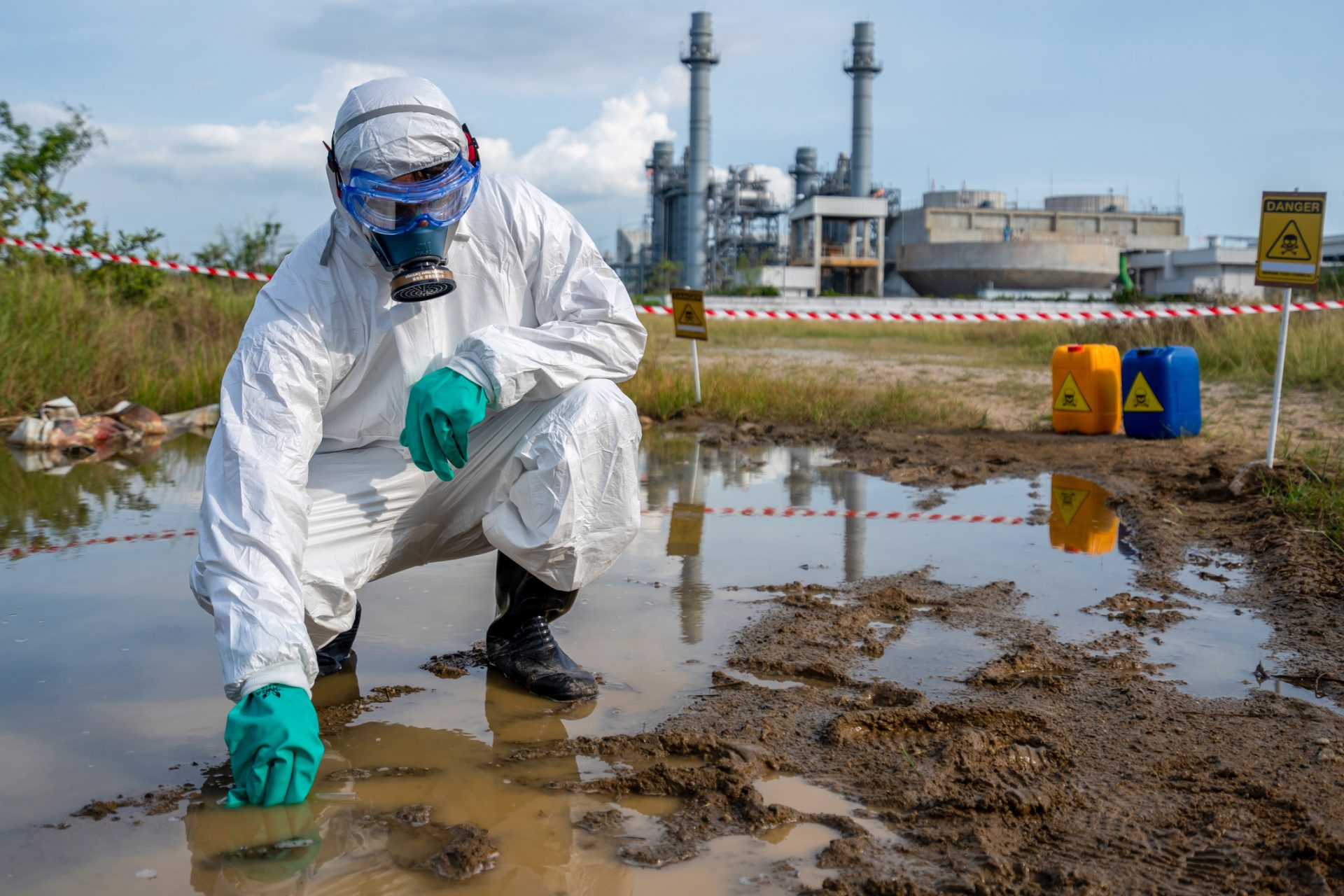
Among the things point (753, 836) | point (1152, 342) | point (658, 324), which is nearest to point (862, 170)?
point (658, 324)

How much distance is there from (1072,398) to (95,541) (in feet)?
20.7

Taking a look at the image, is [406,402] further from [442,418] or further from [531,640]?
[531,640]

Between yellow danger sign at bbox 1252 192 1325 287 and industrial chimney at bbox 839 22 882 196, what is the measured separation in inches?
2209

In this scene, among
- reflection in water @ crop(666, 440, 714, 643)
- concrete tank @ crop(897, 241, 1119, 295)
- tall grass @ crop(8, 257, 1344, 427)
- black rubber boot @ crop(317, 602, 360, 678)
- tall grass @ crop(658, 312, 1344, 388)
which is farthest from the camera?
concrete tank @ crop(897, 241, 1119, 295)

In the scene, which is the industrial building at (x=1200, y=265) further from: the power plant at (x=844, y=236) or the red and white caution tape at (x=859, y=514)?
the red and white caution tape at (x=859, y=514)

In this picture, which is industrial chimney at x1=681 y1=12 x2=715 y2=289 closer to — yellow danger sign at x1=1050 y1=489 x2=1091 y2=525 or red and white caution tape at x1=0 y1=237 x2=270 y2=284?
red and white caution tape at x1=0 y1=237 x2=270 y2=284

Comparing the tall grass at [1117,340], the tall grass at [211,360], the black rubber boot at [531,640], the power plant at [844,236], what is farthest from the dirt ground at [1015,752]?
the power plant at [844,236]

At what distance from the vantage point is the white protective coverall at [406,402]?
2666mm

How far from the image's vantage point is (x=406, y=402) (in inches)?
119

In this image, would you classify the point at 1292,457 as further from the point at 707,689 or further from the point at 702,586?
the point at 707,689

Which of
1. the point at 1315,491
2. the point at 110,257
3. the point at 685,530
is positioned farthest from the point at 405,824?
the point at 110,257

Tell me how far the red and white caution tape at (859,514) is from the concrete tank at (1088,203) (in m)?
73.3

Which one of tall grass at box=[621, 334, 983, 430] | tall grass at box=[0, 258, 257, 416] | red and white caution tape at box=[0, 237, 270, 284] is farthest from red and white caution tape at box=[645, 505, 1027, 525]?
red and white caution tape at box=[0, 237, 270, 284]

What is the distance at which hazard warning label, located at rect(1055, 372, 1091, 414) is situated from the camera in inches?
312
